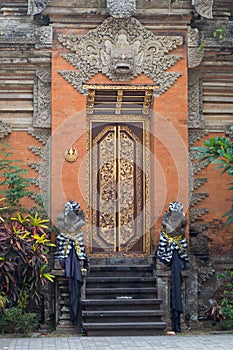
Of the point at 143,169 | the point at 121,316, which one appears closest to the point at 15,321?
the point at 121,316

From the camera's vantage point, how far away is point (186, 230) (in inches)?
441

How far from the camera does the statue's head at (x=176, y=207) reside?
428 inches

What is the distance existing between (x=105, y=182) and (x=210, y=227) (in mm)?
2145

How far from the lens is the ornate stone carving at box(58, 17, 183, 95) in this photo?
37.5 feet

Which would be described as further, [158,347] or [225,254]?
[225,254]

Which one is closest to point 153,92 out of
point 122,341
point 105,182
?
point 105,182

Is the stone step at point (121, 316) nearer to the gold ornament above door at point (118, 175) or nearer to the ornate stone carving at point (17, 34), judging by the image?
the gold ornament above door at point (118, 175)

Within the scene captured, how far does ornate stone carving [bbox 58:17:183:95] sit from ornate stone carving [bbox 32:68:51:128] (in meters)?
0.47

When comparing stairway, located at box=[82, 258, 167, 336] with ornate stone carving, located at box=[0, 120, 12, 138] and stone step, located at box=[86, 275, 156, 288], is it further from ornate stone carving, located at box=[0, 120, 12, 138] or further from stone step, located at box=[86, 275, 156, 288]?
ornate stone carving, located at box=[0, 120, 12, 138]

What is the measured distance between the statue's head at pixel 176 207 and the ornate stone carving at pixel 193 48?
2.61 metres

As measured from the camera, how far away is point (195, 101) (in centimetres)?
1196

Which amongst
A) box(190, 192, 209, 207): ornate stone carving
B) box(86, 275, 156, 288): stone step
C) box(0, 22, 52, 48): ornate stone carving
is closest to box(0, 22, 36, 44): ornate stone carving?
box(0, 22, 52, 48): ornate stone carving

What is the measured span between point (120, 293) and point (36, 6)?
5320mm

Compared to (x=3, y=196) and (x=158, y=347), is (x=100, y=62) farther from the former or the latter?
(x=158, y=347)
